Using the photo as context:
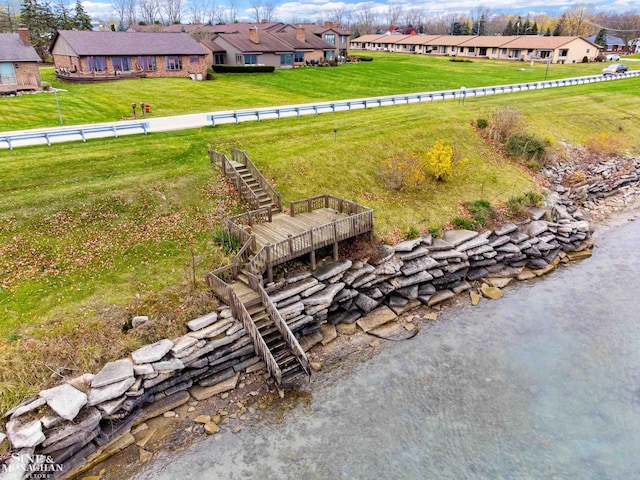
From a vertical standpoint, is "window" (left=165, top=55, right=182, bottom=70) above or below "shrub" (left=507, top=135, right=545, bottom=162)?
above

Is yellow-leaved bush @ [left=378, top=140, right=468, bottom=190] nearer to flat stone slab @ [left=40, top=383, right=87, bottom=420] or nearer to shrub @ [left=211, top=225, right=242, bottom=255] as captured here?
shrub @ [left=211, top=225, right=242, bottom=255]

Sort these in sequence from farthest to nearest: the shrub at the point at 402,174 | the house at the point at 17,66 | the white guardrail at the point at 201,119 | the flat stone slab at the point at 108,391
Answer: the house at the point at 17,66
the white guardrail at the point at 201,119
the shrub at the point at 402,174
the flat stone slab at the point at 108,391

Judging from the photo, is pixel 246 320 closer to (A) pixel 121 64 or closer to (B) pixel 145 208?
(B) pixel 145 208

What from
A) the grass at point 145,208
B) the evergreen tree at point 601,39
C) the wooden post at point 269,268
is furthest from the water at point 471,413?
the evergreen tree at point 601,39

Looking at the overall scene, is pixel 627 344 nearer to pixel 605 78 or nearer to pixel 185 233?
pixel 185 233

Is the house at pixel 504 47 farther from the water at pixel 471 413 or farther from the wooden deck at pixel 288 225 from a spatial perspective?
the water at pixel 471 413

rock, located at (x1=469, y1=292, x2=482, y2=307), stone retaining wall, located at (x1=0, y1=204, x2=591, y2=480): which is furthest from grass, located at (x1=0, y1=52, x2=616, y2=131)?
rock, located at (x1=469, y1=292, x2=482, y2=307)
